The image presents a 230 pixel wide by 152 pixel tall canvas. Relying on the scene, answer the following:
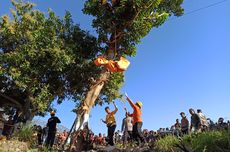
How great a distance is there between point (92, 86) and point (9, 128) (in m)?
4.92

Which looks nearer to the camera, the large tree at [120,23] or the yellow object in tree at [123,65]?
the yellow object in tree at [123,65]

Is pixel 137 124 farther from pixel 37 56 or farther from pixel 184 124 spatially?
pixel 37 56

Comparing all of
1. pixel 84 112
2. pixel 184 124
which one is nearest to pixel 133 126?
pixel 184 124

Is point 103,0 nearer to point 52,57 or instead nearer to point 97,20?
point 97,20

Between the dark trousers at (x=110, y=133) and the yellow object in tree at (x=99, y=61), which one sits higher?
the yellow object in tree at (x=99, y=61)

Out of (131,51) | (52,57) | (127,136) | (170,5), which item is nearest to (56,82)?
(52,57)

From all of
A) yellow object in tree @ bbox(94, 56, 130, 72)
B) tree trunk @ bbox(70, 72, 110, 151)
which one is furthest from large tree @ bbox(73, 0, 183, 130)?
yellow object in tree @ bbox(94, 56, 130, 72)

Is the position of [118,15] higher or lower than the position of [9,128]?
higher

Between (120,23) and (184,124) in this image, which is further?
(120,23)

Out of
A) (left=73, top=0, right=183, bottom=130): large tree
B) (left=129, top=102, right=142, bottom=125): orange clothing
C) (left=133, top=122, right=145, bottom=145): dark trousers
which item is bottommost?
(left=133, top=122, right=145, bottom=145): dark trousers

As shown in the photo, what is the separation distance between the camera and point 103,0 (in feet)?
55.8

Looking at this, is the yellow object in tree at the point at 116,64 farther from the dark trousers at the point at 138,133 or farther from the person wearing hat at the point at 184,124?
the dark trousers at the point at 138,133

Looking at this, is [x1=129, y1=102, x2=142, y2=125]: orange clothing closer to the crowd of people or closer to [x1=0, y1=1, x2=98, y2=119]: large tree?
the crowd of people

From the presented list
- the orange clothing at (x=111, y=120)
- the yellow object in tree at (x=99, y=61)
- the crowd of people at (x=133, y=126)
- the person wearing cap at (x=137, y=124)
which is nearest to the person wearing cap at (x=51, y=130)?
the crowd of people at (x=133, y=126)
